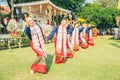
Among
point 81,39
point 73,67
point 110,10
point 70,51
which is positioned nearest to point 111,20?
point 110,10

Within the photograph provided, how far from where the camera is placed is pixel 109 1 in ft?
210

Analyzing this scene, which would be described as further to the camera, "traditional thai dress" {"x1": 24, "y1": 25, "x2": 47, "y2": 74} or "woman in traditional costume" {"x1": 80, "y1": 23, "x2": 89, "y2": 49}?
"woman in traditional costume" {"x1": 80, "y1": 23, "x2": 89, "y2": 49}

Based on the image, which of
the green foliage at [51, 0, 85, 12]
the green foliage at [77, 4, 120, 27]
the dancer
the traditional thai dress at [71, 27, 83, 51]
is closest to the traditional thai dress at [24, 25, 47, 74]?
the dancer

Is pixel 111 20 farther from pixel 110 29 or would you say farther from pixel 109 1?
pixel 109 1

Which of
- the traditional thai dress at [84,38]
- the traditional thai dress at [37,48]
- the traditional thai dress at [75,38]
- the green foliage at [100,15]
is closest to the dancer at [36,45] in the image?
the traditional thai dress at [37,48]

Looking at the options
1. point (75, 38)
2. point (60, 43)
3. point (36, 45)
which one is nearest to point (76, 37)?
point (75, 38)

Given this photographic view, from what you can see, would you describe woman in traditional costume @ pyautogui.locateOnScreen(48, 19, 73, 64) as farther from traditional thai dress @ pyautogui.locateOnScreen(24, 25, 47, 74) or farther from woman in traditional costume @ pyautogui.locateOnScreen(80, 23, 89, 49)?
woman in traditional costume @ pyautogui.locateOnScreen(80, 23, 89, 49)

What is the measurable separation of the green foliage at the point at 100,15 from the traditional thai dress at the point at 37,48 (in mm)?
40558

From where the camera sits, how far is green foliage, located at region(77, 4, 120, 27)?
1932 inches

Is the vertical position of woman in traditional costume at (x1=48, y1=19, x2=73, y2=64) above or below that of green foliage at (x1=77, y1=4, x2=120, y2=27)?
below

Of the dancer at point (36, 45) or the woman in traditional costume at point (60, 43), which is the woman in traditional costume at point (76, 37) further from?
the dancer at point (36, 45)

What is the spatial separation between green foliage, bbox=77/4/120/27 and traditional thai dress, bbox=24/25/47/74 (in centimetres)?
4056

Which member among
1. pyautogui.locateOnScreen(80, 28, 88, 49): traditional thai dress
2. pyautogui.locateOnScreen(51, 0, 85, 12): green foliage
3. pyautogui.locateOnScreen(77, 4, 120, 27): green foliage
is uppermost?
pyautogui.locateOnScreen(51, 0, 85, 12): green foliage

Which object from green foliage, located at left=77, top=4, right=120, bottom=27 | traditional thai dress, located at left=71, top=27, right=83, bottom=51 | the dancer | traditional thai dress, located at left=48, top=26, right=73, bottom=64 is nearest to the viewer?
the dancer
